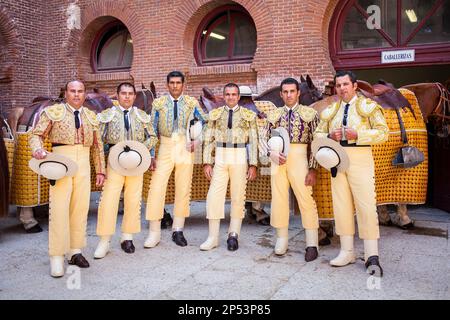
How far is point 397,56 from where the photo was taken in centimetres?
784

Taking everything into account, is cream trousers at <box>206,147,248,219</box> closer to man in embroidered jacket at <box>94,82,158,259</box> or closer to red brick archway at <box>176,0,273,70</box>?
man in embroidered jacket at <box>94,82,158,259</box>

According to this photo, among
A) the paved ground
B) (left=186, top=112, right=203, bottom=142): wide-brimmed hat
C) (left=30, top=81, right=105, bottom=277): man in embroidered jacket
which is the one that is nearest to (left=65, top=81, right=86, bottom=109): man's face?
(left=30, top=81, right=105, bottom=277): man in embroidered jacket

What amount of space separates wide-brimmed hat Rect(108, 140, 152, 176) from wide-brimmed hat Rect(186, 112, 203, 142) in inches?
22.8

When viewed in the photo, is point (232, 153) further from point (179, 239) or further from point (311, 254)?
point (311, 254)

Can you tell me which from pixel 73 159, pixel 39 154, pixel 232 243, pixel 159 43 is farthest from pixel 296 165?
pixel 159 43

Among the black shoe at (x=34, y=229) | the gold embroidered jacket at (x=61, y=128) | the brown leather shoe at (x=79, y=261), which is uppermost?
the gold embroidered jacket at (x=61, y=128)

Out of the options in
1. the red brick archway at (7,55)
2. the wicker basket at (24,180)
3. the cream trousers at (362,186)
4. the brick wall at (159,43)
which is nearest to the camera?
the cream trousers at (362,186)

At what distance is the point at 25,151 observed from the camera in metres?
5.50

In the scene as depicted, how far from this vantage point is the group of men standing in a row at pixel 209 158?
392 centimetres

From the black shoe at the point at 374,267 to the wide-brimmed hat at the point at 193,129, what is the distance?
85.5 inches

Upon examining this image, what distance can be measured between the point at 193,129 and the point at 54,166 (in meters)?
1.59

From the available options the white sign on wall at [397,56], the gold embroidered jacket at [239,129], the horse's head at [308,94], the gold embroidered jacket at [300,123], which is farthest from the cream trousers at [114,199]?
the white sign on wall at [397,56]

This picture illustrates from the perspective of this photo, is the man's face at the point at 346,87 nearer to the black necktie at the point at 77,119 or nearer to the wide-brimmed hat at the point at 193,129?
the wide-brimmed hat at the point at 193,129

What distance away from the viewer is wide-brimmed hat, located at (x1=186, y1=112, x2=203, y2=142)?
486 cm
